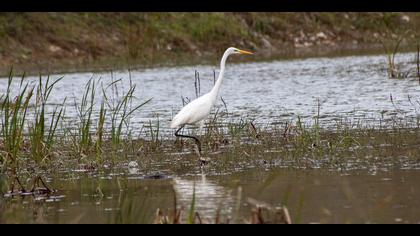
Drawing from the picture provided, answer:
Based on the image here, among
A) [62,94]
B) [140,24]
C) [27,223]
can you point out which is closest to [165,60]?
[140,24]

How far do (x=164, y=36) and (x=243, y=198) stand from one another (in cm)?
2429

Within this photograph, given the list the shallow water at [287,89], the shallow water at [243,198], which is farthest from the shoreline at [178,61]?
the shallow water at [243,198]

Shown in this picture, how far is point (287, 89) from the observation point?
20.8 metres

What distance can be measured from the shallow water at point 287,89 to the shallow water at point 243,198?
448 cm

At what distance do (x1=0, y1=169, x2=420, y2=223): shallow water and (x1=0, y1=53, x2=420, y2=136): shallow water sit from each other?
4.48m

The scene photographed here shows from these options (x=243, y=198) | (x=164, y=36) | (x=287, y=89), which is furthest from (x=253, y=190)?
(x=164, y=36)

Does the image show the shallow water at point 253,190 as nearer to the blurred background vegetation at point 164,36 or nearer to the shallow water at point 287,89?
the shallow water at point 287,89

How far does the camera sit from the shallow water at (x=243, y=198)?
7.93 metres

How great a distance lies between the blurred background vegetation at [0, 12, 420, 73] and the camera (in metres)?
30.1

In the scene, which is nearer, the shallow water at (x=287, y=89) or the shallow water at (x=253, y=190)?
the shallow water at (x=253, y=190)

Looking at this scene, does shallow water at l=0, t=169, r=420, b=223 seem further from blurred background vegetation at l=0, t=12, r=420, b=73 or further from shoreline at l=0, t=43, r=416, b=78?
blurred background vegetation at l=0, t=12, r=420, b=73

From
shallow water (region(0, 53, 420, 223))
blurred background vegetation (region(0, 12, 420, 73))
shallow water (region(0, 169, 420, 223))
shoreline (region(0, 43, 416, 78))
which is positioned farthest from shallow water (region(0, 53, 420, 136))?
shallow water (region(0, 169, 420, 223))
